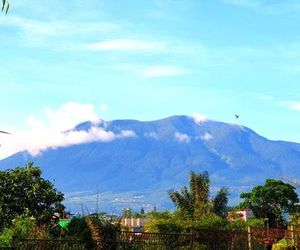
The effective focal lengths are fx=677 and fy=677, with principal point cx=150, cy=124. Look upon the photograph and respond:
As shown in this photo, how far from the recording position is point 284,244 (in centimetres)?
3195

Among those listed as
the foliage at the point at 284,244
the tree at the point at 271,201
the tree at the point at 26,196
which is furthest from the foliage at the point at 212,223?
the tree at the point at 271,201

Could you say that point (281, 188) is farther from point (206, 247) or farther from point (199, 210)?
point (206, 247)

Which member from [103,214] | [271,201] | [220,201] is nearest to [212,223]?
[103,214]

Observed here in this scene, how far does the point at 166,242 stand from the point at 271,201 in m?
71.3

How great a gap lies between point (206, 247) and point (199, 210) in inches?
1397

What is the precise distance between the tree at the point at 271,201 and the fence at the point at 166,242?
6129 centimetres

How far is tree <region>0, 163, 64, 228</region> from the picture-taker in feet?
132

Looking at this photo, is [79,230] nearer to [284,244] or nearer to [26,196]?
[284,244]

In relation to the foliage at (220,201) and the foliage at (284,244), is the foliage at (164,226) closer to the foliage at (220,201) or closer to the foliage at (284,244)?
the foliage at (284,244)

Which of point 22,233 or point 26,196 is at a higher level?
point 26,196

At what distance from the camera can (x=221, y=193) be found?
2712 inches

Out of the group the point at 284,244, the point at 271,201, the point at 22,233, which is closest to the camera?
the point at 22,233

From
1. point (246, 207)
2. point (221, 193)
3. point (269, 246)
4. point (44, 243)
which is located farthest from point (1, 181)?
point (246, 207)

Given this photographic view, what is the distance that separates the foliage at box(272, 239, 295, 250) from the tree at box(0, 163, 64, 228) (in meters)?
14.0
